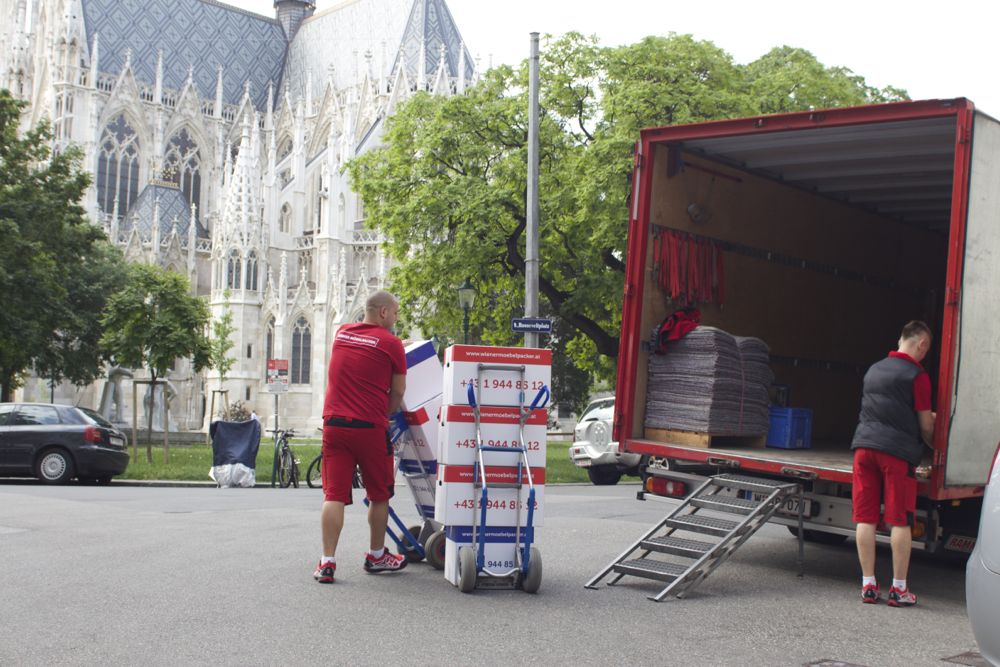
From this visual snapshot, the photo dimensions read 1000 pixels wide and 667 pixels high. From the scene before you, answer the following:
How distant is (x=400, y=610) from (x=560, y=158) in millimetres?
21085

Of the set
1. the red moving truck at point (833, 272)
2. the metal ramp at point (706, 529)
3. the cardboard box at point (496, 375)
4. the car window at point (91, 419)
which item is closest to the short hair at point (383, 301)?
the cardboard box at point (496, 375)

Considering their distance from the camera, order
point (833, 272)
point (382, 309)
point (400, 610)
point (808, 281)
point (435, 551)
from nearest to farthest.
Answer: point (400, 610), point (382, 309), point (435, 551), point (808, 281), point (833, 272)

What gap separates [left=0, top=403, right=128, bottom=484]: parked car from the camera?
728 inches

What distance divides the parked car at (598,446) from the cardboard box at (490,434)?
14133mm

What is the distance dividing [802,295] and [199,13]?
251 ft

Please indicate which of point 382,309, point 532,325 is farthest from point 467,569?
point 532,325

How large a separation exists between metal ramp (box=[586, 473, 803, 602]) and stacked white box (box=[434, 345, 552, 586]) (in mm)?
723

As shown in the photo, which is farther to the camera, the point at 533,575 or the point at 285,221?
the point at 285,221

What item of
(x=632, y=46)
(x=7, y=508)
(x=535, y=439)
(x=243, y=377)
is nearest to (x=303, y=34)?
(x=243, y=377)

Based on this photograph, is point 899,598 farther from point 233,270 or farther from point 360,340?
point 233,270

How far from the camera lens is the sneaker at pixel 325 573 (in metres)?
7.47

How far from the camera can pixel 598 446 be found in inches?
872

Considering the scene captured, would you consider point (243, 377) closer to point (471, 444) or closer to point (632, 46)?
point (632, 46)

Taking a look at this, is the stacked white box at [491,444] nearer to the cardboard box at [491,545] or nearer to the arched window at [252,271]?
the cardboard box at [491,545]
